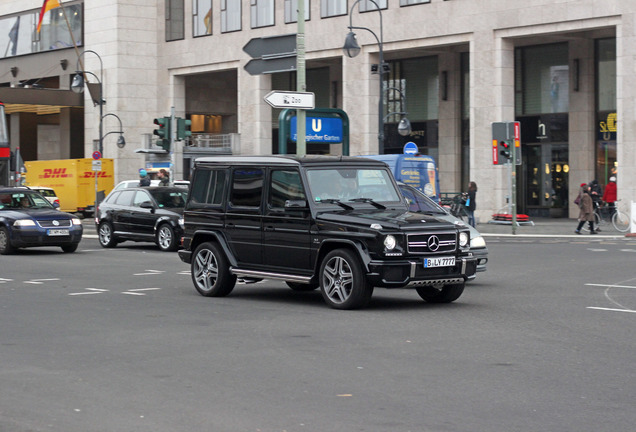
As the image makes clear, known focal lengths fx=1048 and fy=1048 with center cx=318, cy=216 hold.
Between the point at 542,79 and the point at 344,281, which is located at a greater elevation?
the point at 542,79

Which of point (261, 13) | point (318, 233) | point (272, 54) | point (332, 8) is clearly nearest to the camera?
point (318, 233)

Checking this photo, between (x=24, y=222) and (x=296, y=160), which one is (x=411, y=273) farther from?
(x=24, y=222)

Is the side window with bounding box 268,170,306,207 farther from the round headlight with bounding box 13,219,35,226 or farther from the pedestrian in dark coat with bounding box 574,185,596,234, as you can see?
the pedestrian in dark coat with bounding box 574,185,596,234

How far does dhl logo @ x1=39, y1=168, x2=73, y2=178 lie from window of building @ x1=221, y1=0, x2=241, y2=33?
12119 mm

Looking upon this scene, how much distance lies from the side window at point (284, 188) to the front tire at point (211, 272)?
116 cm

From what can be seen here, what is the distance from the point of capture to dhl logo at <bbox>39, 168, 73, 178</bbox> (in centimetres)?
4732

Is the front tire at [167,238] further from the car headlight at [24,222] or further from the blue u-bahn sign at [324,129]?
the blue u-bahn sign at [324,129]

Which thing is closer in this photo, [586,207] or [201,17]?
[586,207]

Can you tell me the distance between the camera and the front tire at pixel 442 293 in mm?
12727

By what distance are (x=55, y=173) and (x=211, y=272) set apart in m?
35.9

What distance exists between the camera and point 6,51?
66.6 m

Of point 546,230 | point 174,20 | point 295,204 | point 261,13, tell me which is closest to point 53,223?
point 295,204

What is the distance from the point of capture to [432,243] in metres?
11.9

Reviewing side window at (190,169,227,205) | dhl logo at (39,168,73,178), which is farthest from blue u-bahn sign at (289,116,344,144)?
dhl logo at (39,168,73,178)
